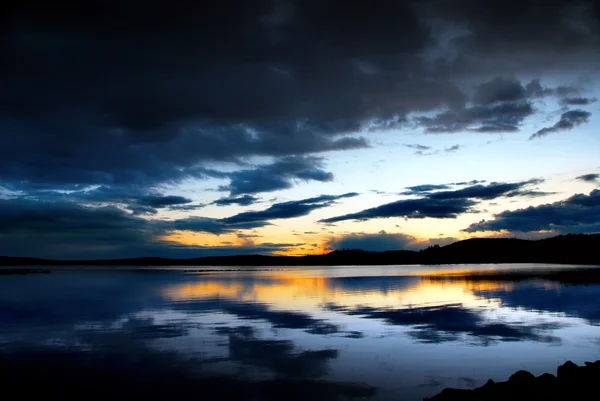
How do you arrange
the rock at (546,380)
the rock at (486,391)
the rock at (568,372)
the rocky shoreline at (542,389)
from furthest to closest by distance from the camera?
the rock at (568,372) → the rock at (546,380) → the rock at (486,391) → the rocky shoreline at (542,389)

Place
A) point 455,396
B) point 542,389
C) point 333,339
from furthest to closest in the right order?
point 333,339 → point 455,396 → point 542,389

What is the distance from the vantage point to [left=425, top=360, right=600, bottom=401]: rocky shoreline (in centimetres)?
1095

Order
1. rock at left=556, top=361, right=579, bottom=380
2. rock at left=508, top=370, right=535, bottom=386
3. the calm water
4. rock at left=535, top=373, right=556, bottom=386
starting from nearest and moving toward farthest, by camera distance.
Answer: rock at left=508, top=370, right=535, bottom=386, rock at left=535, top=373, right=556, bottom=386, rock at left=556, top=361, right=579, bottom=380, the calm water

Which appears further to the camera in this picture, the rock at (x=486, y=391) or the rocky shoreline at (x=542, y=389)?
the rock at (x=486, y=391)

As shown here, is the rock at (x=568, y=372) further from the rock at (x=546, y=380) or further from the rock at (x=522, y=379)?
the rock at (x=522, y=379)

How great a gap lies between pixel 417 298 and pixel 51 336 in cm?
3123

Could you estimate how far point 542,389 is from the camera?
37.0ft

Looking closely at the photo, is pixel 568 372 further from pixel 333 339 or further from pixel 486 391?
pixel 333 339

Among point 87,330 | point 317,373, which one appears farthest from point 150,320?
point 317,373

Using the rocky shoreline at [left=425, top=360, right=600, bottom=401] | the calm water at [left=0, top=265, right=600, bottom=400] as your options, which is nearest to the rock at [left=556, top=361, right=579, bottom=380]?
the rocky shoreline at [left=425, top=360, right=600, bottom=401]

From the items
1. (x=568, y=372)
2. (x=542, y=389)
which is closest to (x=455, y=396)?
(x=542, y=389)

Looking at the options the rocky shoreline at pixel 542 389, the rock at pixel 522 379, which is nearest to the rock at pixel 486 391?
the rocky shoreline at pixel 542 389

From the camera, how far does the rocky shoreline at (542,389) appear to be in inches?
431

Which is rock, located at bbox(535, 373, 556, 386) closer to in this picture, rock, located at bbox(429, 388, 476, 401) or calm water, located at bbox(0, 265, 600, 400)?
rock, located at bbox(429, 388, 476, 401)
